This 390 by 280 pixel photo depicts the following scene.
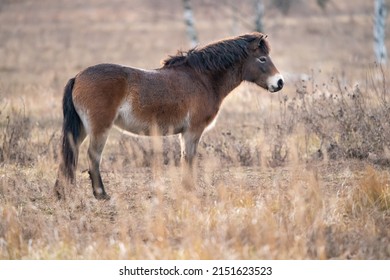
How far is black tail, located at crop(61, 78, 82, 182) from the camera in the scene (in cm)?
827

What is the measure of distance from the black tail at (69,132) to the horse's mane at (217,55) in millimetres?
1416

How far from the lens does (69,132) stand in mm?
8281

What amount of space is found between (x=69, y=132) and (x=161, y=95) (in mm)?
1196

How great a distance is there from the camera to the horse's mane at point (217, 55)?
9.17 metres

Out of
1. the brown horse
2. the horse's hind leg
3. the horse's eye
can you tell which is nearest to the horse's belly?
the brown horse

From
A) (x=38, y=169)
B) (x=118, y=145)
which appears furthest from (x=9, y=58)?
(x=38, y=169)

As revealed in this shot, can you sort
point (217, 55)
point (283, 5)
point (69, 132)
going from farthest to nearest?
point (283, 5) < point (217, 55) < point (69, 132)

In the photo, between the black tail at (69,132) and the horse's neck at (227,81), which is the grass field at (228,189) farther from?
the horse's neck at (227,81)

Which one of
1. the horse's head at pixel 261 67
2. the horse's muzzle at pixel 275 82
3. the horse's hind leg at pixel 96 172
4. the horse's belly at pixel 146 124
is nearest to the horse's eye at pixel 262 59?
the horse's head at pixel 261 67

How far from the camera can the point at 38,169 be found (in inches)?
391

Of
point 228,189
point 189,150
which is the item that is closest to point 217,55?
point 189,150

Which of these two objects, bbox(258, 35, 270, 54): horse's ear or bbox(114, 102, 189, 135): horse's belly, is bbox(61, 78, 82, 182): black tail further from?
bbox(258, 35, 270, 54): horse's ear

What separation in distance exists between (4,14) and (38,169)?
32111 millimetres

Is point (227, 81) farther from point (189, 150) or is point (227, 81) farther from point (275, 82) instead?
point (189, 150)
